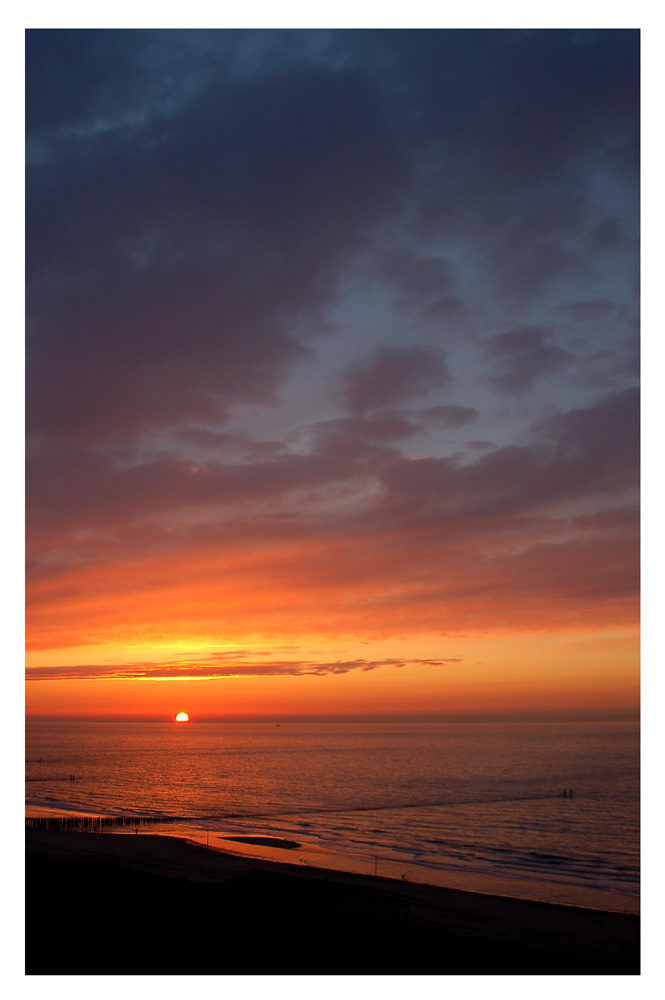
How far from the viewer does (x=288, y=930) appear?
9828 millimetres

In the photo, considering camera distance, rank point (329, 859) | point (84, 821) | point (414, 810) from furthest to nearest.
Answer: point (414, 810) → point (84, 821) → point (329, 859)

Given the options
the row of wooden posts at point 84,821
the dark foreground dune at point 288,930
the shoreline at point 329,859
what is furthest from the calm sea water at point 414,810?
the dark foreground dune at point 288,930

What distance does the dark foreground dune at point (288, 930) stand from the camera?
281 inches

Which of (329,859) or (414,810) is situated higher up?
(329,859)

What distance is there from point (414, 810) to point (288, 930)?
39.4 metres

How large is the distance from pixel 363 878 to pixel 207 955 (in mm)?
20056

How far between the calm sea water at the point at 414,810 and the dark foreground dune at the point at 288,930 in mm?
4393

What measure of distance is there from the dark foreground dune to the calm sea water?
A: 173 inches

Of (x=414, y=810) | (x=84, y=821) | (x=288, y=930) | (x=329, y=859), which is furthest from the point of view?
(x=414, y=810)

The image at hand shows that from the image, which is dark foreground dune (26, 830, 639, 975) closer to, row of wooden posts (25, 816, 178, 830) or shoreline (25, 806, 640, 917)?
shoreline (25, 806, 640, 917)

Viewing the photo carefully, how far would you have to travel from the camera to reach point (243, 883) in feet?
54.4

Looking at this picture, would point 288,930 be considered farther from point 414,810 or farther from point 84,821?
point 414,810

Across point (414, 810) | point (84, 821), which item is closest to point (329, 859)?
point (84, 821)
